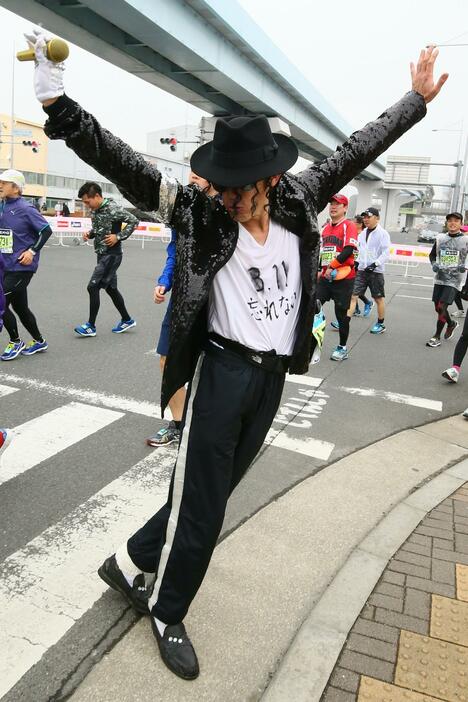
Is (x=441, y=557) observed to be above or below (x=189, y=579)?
below

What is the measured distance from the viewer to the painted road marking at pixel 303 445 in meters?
4.26

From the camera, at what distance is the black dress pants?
1975 mm

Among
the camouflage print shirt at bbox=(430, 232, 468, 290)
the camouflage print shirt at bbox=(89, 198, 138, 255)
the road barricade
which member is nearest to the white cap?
the camouflage print shirt at bbox=(89, 198, 138, 255)

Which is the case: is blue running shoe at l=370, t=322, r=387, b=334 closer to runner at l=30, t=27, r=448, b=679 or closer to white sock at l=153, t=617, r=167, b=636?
runner at l=30, t=27, r=448, b=679

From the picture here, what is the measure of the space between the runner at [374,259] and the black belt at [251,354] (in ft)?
24.4

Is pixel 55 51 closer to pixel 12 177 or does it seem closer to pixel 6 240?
pixel 12 177

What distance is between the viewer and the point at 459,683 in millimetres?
2076

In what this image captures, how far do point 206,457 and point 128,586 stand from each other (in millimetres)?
788

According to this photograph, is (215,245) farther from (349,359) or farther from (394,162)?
Answer: (394,162)

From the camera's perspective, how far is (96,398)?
5.13 meters

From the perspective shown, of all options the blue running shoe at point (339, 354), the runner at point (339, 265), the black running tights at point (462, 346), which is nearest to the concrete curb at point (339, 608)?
the black running tights at point (462, 346)

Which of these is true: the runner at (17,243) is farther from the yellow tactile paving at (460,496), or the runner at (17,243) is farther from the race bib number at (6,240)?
the yellow tactile paving at (460,496)

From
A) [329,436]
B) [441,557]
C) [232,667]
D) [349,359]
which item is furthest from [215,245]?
[349,359]

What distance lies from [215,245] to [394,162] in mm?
91770
